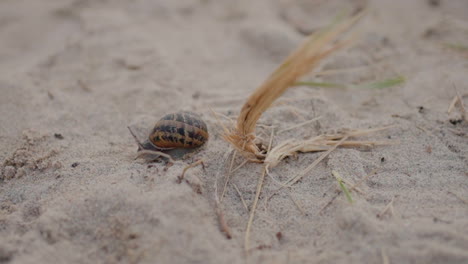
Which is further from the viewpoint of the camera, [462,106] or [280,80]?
[462,106]

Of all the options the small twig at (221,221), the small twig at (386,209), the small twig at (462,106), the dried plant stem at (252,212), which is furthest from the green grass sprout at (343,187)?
the small twig at (462,106)

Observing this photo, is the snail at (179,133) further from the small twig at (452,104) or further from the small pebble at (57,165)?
the small twig at (452,104)

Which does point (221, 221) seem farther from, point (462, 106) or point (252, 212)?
point (462, 106)

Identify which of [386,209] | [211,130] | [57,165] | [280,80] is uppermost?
[280,80]

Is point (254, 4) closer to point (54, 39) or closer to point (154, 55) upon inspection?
point (154, 55)

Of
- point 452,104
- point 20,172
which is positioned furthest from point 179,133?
point 452,104

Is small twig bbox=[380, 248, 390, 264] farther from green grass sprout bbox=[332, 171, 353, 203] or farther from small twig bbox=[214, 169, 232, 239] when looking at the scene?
small twig bbox=[214, 169, 232, 239]
